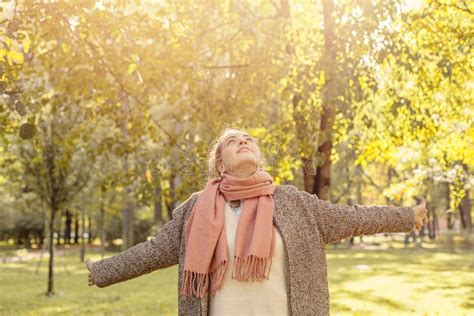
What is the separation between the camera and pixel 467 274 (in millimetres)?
21828

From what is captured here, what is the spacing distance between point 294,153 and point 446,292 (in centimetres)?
853

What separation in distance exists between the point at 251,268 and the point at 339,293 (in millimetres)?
13479

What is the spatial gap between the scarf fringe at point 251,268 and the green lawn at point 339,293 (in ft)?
25.9

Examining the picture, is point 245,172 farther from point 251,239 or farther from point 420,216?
point 420,216

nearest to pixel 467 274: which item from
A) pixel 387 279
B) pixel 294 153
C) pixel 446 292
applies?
pixel 387 279

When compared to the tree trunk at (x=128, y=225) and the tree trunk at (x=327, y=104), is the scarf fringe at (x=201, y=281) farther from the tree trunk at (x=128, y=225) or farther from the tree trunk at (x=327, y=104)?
the tree trunk at (x=128, y=225)

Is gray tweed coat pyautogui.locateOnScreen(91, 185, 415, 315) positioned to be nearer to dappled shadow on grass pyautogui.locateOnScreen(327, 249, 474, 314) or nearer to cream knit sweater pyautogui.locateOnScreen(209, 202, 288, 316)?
cream knit sweater pyautogui.locateOnScreen(209, 202, 288, 316)

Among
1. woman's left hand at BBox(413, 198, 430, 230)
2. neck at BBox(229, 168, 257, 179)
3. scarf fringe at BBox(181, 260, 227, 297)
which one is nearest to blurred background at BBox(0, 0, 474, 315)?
neck at BBox(229, 168, 257, 179)

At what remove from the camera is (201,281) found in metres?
3.85

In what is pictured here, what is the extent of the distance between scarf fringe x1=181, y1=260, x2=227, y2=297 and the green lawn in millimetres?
7803

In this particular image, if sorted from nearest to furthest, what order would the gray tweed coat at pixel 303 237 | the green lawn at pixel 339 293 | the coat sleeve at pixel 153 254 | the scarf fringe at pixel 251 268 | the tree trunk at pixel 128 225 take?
1. the scarf fringe at pixel 251 268
2. the gray tweed coat at pixel 303 237
3. the coat sleeve at pixel 153 254
4. the green lawn at pixel 339 293
5. the tree trunk at pixel 128 225

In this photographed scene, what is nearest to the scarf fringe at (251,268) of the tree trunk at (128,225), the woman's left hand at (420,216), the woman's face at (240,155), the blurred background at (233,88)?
the woman's face at (240,155)

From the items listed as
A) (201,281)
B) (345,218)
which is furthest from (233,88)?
(201,281)

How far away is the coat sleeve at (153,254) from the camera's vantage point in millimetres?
4113
